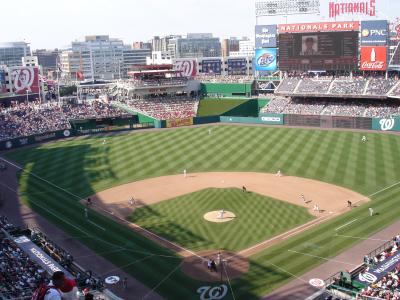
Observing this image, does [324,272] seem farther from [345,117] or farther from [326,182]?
[345,117]

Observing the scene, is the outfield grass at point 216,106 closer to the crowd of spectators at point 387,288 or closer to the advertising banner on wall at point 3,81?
the advertising banner on wall at point 3,81

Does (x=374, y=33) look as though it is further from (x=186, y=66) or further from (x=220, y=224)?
(x=186, y=66)

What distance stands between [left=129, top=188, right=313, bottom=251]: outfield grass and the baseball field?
0.25ft

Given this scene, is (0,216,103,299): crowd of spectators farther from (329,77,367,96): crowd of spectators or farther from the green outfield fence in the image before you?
(329,77,367,96): crowd of spectators

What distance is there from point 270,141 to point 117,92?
43.9 m

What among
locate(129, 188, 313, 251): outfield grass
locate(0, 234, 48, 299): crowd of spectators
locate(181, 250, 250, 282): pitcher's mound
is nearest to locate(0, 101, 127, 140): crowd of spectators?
locate(129, 188, 313, 251): outfield grass

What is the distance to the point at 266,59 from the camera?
81812mm

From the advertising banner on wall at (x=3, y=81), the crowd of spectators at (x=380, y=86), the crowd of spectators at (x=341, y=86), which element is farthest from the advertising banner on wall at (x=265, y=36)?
the advertising banner on wall at (x=3, y=81)

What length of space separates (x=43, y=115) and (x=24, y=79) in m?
20.3

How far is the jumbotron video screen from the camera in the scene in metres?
71.1

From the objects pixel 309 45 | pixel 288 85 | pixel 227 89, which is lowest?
pixel 227 89

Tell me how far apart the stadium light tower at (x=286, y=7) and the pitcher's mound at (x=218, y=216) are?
52462mm

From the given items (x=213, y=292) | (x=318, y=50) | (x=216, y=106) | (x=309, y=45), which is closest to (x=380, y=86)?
(x=318, y=50)

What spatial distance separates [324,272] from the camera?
26797 mm
